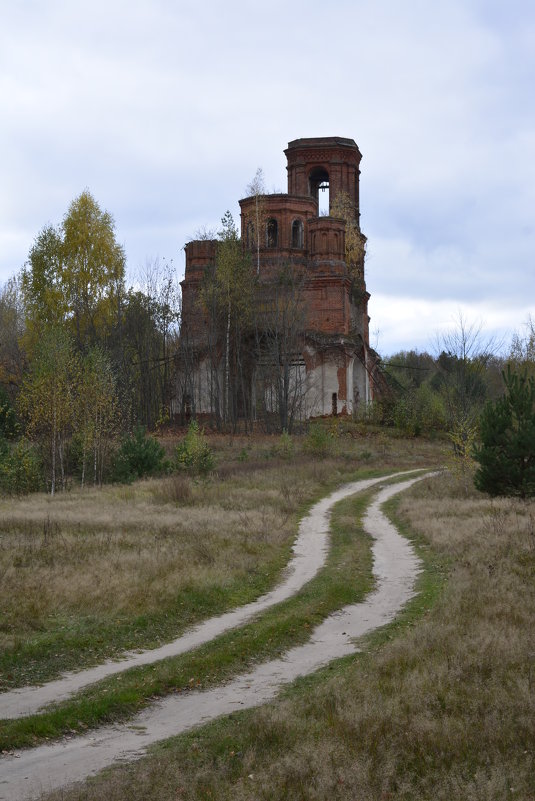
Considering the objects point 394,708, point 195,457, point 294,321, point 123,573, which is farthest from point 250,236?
point 394,708

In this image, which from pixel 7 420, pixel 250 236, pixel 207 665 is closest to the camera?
→ pixel 207 665

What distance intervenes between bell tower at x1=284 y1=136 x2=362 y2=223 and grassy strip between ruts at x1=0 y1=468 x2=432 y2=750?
40.2m

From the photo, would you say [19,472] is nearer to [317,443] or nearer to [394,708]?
[317,443]

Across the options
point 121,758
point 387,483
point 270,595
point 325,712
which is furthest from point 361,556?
point 387,483

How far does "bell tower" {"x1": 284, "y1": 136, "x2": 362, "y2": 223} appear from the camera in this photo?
53656 mm

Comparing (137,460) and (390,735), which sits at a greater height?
(137,460)

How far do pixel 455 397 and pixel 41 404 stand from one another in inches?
961

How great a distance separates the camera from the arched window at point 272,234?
50531mm

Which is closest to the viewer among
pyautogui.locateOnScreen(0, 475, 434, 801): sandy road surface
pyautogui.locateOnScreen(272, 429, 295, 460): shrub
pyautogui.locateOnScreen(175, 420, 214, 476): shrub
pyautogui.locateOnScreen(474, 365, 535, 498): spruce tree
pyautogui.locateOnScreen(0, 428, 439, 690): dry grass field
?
pyautogui.locateOnScreen(0, 475, 434, 801): sandy road surface

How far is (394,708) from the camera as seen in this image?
8.27 meters

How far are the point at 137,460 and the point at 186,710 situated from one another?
24141 mm

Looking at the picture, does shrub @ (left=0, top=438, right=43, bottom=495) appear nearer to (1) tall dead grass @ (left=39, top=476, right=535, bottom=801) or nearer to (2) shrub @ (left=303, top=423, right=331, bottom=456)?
(2) shrub @ (left=303, top=423, right=331, bottom=456)

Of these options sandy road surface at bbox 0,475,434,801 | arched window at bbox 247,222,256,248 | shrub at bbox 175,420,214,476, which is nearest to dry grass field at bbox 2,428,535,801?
sandy road surface at bbox 0,475,434,801

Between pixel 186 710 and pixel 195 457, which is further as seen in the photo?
pixel 195 457
